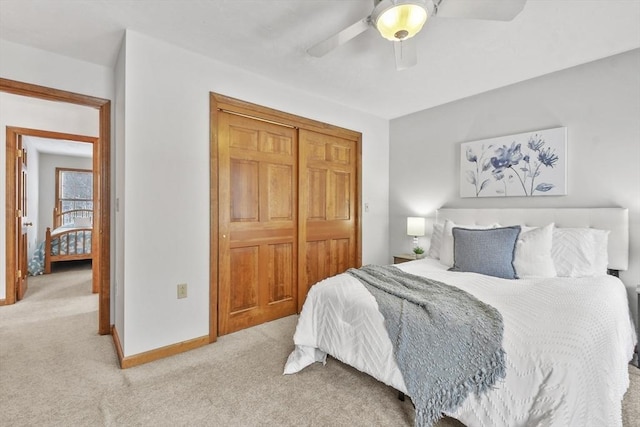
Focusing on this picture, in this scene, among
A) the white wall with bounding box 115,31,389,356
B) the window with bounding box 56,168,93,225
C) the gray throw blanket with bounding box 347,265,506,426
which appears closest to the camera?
the gray throw blanket with bounding box 347,265,506,426

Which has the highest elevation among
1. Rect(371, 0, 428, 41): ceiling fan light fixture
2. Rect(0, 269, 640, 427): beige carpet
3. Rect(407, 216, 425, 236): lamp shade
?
Rect(371, 0, 428, 41): ceiling fan light fixture

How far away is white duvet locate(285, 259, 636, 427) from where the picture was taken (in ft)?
3.81

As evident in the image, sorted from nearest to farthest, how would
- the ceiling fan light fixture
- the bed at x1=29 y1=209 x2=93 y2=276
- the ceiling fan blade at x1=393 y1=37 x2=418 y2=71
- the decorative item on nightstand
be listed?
the ceiling fan light fixture, the ceiling fan blade at x1=393 y1=37 x2=418 y2=71, the decorative item on nightstand, the bed at x1=29 y1=209 x2=93 y2=276

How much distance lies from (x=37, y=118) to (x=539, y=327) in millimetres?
5245

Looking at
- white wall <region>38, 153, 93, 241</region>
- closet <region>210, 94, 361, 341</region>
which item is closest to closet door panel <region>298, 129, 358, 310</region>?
closet <region>210, 94, 361, 341</region>

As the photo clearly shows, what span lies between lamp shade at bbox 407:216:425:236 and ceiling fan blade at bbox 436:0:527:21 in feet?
7.78

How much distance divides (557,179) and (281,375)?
2943 millimetres

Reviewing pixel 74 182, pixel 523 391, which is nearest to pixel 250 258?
pixel 523 391

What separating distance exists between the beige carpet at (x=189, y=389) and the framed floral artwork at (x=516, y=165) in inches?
63.4

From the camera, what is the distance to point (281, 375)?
2102mm

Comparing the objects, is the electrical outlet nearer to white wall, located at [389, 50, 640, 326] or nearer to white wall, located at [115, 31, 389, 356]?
white wall, located at [115, 31, 389, 356]

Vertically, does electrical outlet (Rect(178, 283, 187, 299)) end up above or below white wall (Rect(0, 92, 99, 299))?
below

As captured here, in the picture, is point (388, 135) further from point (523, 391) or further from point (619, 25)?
point (523, 391)

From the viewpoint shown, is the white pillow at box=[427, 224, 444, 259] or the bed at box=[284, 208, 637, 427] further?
the white pillow at box=[427, 224, 444, 259]
